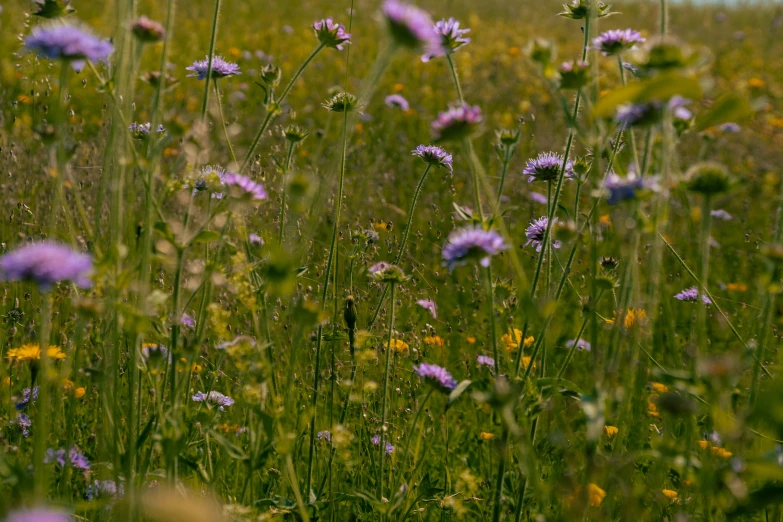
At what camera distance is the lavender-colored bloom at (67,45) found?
120 cm

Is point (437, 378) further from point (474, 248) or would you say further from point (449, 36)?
point (449, 36)

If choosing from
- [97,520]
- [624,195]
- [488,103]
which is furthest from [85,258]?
[488,103]

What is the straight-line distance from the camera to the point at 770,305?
162cm

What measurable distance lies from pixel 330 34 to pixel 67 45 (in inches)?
31.7

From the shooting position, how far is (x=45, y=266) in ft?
3.54

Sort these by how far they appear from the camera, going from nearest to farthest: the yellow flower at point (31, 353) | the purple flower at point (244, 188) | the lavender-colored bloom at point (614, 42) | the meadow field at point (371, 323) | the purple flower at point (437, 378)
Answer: the meadow field at point (371, 323)
the purple flower at point (244, 188)
the purple flower at point (437, 378)
the lavender-colored bloom at point (614, 42)
the yellow flower at point (31, 353)

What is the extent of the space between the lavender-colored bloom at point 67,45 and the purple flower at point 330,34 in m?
0.72

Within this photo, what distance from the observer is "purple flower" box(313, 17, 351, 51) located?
6.12 feet

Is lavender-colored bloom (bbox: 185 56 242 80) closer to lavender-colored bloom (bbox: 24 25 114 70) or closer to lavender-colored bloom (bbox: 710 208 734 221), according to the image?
lavender-colored bloom (bbox: 24 25 114 70)

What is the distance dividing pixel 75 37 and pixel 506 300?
124 cm

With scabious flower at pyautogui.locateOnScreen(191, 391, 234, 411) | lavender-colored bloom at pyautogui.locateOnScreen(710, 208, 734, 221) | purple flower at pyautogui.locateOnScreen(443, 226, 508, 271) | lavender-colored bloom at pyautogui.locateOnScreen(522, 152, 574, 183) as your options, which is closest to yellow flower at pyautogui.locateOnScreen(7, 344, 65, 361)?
scabious flower at pyautogui.locateOnScreen(191, 391, 234, 411)

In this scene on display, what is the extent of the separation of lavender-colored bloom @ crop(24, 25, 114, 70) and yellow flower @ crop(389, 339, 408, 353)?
4.09ft

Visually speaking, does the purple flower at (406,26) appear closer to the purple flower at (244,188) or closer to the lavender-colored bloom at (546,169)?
the purple flower at (244,188)

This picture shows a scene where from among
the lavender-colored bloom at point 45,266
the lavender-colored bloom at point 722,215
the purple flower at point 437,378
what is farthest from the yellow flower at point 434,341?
the lavender-colored bloom at point 722,215
